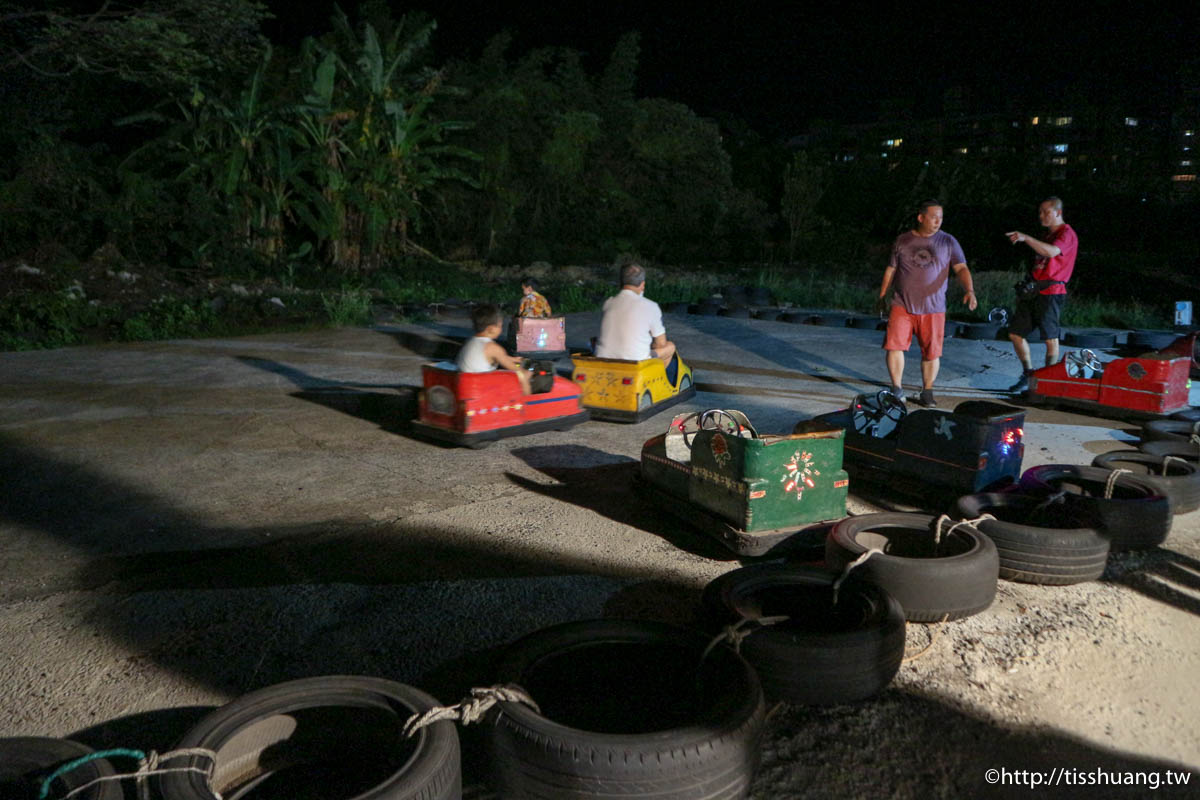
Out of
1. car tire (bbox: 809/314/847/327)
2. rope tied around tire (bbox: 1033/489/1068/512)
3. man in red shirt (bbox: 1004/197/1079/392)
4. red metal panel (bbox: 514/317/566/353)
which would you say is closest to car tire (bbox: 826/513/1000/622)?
rope tied around tire (bbox: 1033/489/1068/512)

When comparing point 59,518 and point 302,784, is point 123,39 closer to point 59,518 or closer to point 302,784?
point 59,518

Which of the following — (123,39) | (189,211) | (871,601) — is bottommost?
(871,601)

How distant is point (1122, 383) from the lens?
667 centimetres

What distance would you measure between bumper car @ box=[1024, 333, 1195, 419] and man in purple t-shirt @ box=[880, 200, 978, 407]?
93cm

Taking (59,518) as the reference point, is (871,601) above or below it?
above

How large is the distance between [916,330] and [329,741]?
6.01 metres

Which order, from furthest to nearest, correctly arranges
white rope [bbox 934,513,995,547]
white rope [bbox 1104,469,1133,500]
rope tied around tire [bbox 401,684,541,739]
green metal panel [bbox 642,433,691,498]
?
green metal panel [bbox 642,433,691,498]
white rope [bbox 1104,469,1133,500]
white rope [bbox 934,513,995,547]
rope tied around tire [bbox 401,684,541,739]

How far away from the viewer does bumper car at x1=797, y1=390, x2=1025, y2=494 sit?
4.33m

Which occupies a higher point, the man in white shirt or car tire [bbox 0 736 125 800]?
the man in white shirt

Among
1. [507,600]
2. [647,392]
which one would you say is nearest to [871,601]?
[507,600]

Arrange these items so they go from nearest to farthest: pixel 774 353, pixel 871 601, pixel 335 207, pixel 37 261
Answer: pixel 871 601 → pixel 774 353 → pixel 37 261 → pixel 335 207

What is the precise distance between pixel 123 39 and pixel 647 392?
36.1 ft

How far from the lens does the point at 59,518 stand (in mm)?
4375

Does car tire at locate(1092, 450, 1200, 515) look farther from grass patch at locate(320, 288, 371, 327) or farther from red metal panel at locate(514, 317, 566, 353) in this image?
grass patch at locate(320, 288, 371, 327)
